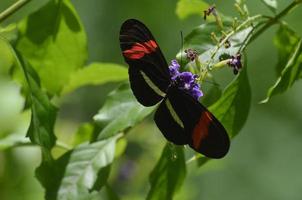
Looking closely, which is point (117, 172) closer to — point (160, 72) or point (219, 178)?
point (160, 72)

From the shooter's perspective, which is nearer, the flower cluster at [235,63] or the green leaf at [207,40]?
the flower cluster at [235,63]

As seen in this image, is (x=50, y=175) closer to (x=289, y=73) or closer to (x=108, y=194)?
(x=108, y=194)

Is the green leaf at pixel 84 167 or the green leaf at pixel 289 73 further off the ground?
the green leaf at pixel 289 73

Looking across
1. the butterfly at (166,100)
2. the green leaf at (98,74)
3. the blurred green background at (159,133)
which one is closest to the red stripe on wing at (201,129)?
the butterfly at (166,100)

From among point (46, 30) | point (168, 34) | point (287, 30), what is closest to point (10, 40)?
point (46, 30)

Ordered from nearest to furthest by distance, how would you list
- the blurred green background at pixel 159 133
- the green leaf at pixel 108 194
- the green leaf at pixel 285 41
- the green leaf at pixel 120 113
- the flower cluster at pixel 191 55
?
the flower cluster at pixel 191 55 → the green leaf at pixel 120 113 → the green leaf at pixel 285 41 → the green leaf at pixel 108 194 → the blurred green background at pixel 159 133

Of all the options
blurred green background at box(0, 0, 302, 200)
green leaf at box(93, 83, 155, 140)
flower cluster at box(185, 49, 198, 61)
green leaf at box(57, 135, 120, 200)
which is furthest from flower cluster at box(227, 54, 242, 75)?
blurred green background at box(0, 0, 302, 200)

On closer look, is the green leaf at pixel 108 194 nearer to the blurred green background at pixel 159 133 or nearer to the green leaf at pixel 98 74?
the green leaf at pixel 98 74
